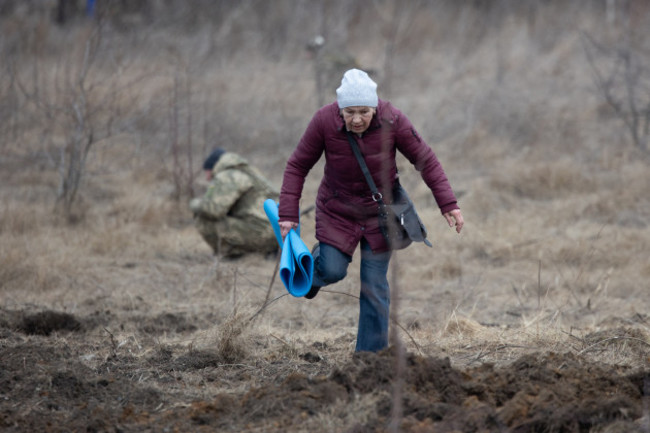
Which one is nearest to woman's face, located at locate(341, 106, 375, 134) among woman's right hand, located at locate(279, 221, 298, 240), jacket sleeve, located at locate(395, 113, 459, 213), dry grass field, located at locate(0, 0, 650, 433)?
jacket sleeve, located at locate(395, 113, 459, 213)

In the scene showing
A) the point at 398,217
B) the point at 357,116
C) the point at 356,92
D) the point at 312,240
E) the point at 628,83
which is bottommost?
the point at 312,240

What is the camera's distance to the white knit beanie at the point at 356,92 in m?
3.72

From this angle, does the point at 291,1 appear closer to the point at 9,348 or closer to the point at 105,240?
the point at 105,240

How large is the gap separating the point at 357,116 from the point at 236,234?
3.62 metres

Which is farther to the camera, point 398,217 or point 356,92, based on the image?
point 398,217

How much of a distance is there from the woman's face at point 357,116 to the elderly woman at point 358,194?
0.05 feet

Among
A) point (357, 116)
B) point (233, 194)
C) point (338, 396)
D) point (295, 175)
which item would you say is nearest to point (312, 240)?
point (233, 194)

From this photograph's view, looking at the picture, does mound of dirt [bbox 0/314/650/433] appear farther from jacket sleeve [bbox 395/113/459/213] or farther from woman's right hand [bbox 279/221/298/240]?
jacket sleeve [bbox 395/113/459/213]

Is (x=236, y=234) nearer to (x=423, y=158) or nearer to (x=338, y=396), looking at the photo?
(x=423, y=158)

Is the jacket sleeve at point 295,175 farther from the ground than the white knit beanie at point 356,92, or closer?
closer

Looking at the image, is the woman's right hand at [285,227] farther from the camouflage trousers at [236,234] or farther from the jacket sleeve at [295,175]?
the camouflage trousers at [236,234]

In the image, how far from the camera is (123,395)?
142 inches

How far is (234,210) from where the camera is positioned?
7203mm

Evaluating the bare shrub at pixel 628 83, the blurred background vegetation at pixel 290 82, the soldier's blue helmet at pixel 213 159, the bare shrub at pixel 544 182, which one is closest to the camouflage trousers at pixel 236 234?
the soldier's blue helmet at pixel 213 159
